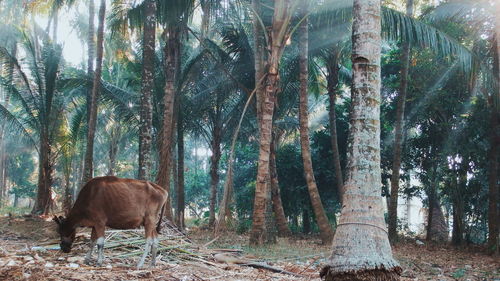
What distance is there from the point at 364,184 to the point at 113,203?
416 cm

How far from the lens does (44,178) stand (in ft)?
63.0

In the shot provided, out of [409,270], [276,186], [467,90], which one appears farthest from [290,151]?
[409,270]

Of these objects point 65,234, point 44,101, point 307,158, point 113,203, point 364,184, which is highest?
point 44,101

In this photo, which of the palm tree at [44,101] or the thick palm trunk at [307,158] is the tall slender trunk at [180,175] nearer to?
the palm tree at [44,101]

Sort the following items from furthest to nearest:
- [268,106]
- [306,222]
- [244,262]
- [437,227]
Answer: [306,222] < [437,227] < [268,106] < [244,262]

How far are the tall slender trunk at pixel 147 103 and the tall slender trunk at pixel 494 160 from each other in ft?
30.6

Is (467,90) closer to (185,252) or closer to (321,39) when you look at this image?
(321,39)

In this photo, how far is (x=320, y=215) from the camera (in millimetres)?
15039

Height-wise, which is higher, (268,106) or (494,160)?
(268,106)

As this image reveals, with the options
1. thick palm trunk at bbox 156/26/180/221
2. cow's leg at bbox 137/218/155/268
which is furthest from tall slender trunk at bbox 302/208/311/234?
cow's leg at bbox 137/218/155/268

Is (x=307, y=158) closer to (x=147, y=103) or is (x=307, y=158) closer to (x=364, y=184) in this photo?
(x=147, y=103)

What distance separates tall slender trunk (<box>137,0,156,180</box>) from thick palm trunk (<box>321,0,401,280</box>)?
7636 millimetres

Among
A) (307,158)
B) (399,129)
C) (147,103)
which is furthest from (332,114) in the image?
(147,103)

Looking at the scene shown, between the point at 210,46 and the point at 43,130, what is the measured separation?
7.34 metres
